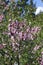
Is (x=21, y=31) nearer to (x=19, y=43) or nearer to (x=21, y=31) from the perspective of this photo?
(x=21, y=31)

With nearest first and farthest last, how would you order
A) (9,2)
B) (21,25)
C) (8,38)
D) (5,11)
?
(21,25)
(8,38)
(5,11)
(9,2)

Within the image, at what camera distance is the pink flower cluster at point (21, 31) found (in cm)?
624

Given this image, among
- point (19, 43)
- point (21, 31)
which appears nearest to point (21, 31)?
point (21, 31)

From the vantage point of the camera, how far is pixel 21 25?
6.31m

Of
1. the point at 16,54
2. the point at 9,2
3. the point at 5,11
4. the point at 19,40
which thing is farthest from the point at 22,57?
the point at 9,2

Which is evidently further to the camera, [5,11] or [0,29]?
[5,11]

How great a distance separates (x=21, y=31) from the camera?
6332 mm

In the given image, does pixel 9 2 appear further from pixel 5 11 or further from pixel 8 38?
pixel 8 38

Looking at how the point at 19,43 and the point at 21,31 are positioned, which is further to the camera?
the point at 19,43

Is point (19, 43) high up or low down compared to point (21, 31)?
down

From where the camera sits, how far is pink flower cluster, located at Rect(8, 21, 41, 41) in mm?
6242

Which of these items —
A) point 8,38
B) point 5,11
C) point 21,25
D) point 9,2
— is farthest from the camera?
point 9,2

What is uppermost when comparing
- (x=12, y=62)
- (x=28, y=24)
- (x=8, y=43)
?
(x=28, y=24)

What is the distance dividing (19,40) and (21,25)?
13.3 inches
